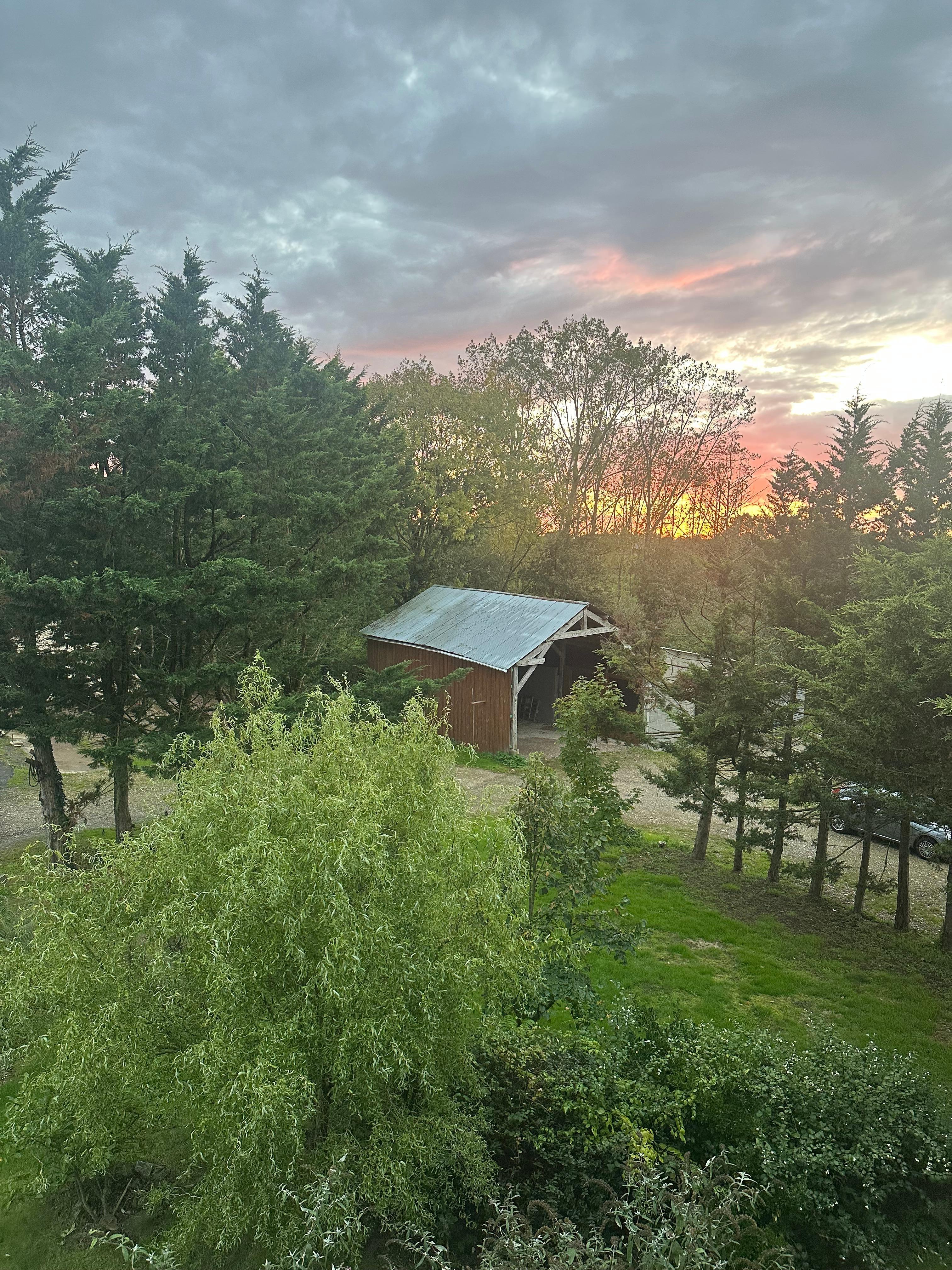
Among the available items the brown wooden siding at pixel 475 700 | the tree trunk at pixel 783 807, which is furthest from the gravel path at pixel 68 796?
the tree trunk at pixel 783 807

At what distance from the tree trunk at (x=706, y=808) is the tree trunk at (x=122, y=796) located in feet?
38.6

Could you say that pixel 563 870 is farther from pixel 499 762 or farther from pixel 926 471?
pixel 926 471

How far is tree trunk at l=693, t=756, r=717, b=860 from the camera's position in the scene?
1417 centimetres

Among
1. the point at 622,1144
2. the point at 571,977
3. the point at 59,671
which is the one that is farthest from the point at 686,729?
the point at 59,671

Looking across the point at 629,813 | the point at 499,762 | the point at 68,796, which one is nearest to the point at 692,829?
the point at 629,813

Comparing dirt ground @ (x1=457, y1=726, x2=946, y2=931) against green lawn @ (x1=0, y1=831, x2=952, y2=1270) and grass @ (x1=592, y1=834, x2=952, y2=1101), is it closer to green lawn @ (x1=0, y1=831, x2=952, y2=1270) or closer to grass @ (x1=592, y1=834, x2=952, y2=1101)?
green lawn @ (x1=0, y1=831, x2=952, y2=1270)

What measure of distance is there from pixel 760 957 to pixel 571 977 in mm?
5127

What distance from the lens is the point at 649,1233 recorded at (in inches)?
199

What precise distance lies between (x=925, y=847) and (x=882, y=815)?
607 centimetres

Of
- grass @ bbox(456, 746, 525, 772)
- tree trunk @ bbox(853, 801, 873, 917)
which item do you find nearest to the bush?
tree trunk @ bbox(853, 801, 873, 917)

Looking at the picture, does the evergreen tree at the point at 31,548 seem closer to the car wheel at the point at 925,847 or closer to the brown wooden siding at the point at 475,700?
the brown wooden siding at the point at 475,700

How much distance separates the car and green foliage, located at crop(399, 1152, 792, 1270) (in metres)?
6.17

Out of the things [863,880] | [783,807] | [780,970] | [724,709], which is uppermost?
[724,709]

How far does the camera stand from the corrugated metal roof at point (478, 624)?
23.0 m
